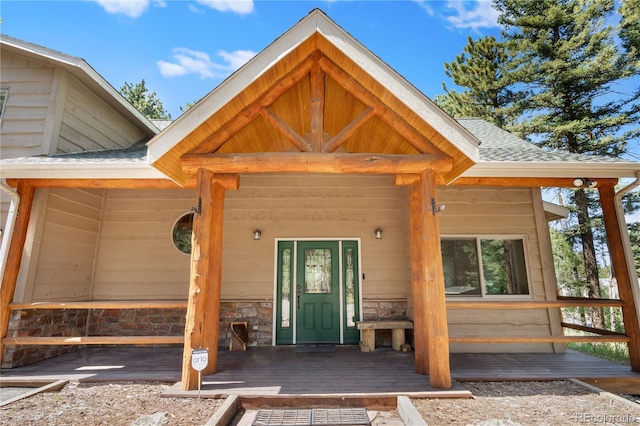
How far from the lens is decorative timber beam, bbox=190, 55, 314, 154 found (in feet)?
12.0

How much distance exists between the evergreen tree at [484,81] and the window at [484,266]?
9780 millimetres

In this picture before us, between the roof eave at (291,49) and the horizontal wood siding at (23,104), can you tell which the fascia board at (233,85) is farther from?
the horizontal wood siding at (23,104)

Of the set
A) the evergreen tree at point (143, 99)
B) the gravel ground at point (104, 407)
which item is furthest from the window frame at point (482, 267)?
the evergreen tree at point (143, 99)

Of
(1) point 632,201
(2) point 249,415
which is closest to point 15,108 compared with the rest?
(2) point 249,415

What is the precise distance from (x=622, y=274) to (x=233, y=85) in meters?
5.60

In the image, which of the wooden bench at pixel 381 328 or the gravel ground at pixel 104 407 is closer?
the gravel ground at pixel 104 407

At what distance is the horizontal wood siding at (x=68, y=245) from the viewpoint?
4766 millimetres

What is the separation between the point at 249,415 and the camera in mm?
3033

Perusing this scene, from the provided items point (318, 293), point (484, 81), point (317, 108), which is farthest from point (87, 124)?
point (484, 81)

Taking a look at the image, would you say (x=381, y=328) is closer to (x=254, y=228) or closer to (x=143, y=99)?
(x=254, y=228)

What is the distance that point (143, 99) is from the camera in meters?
18.6

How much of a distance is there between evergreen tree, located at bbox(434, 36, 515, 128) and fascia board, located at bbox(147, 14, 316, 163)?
494 inches

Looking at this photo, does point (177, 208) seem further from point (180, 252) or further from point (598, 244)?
point (598, 244)

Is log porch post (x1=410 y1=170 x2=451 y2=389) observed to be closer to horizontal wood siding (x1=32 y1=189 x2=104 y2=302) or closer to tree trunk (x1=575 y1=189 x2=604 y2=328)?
horizontal wood siding (x1=32 y1=189 x2=104 y2=302)
